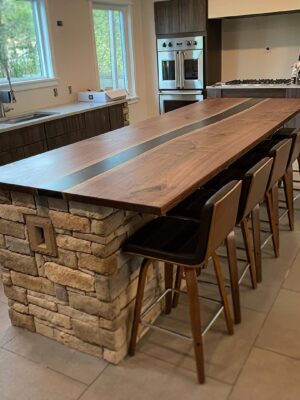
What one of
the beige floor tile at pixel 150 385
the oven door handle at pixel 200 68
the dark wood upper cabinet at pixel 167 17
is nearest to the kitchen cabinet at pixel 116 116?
the oven door handle at pixel 200 68

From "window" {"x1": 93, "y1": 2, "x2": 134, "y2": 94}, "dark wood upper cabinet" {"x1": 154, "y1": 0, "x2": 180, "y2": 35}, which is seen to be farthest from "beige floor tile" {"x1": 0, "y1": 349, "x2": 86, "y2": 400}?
"dark wood upper cabinet" {"x1": 154, "y1": 0, "x2": 180, "y2": 35}

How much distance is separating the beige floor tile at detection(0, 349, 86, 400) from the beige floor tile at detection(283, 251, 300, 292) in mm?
1421

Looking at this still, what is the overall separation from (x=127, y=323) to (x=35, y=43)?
3.88 metres

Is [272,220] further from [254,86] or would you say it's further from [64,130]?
[254,86]

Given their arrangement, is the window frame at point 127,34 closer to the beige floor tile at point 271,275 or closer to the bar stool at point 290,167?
the bar stool at point 290,167

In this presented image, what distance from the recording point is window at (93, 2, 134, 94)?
567 cm

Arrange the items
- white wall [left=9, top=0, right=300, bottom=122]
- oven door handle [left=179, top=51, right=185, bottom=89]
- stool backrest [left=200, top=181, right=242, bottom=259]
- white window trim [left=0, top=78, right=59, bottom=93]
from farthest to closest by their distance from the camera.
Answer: oven door handle [left=179, top=51, right=185, bottom=89]
white wall [left=9, top=0, right=300, bottom=122]
white window trim [left=0, top=78, right=59, bottom=93]
stool backrest [left=200, top=181, right=242, bottom=259]

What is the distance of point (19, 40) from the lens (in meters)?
4.57

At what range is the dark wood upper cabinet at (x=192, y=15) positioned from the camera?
18.4 ft

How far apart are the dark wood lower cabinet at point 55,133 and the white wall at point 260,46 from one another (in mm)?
2157

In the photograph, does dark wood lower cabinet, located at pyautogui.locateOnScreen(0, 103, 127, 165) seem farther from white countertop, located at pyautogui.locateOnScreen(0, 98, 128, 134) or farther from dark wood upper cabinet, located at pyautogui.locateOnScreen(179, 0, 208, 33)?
dark wood upper cabinet, located at pyautogui.locateOnScreen(179, 0, 208, 33)

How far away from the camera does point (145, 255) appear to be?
1.82m

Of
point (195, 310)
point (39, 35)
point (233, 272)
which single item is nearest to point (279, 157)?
point (233, 272)

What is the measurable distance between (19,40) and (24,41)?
7 centimetres
